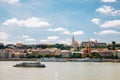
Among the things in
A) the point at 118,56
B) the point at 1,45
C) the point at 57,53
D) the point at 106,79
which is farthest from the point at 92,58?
the point at 106,79

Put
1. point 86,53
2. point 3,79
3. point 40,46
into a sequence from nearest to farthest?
point 3,79
point 86,53
point 40,46

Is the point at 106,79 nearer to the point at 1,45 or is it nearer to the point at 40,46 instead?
the point at 1,45

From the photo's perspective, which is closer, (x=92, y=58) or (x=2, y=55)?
(x=92, y=58)

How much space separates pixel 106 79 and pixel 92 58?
72590 millimetres

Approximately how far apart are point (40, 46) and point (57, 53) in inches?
1203

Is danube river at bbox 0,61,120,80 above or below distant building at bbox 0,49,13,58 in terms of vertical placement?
below

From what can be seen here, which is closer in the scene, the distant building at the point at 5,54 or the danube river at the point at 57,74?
the danube river at the point at 57,74

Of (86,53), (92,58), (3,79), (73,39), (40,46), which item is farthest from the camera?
(40,46)

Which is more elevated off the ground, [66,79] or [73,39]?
[73,39]

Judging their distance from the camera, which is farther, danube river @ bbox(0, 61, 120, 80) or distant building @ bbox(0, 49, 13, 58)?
distant building @ bbox(0, 49, 13, 58)

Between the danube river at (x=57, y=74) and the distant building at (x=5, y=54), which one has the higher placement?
the distant building at (x=5, y=54)

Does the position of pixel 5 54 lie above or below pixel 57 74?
above

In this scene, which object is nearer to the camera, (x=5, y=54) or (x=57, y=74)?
(x=57, y=74)

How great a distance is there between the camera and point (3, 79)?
2581 cm
